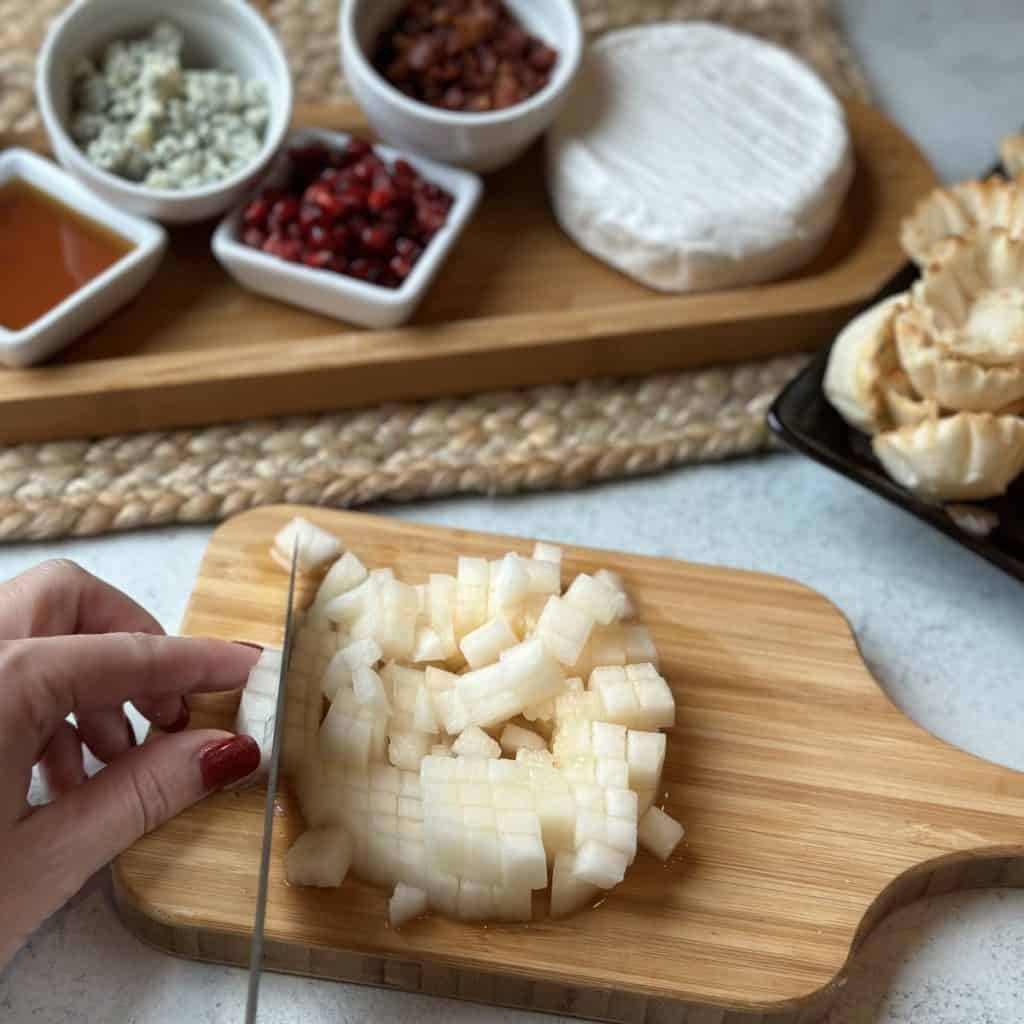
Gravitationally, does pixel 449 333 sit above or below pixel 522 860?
above

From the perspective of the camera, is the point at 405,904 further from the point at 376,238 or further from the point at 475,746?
the point at 376,238

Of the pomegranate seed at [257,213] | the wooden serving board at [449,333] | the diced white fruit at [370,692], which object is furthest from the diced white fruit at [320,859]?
the pomegranate seed at [257,213]

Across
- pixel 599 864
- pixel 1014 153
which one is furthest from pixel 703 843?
pixel 1014 153

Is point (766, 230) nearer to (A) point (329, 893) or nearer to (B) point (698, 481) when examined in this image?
(B) point (698, 481)

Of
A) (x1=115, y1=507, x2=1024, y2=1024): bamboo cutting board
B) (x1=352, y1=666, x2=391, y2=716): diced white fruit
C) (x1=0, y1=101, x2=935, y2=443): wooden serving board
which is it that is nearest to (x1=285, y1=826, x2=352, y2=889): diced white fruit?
(x1=115, y1=507, x2=1024, y2=1024): bamboo cutting board

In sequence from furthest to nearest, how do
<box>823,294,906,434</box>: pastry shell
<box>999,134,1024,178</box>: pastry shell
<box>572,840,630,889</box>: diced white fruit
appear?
<box>999,134,1024,178</box>: pastry shell
<box>823,294,906,434</box>: pastry shell
<box>572,840,630,889</box>: diced white fruit

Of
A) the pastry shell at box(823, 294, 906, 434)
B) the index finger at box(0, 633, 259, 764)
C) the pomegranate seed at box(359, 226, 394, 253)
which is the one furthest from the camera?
the pomegranate seed at box(359, 226, 394, 253)

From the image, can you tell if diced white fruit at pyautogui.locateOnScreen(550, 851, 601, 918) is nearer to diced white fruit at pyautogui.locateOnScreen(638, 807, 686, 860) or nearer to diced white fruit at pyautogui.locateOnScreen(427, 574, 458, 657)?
diced white fruit at pyautogui.locateOnScreen(638, 807, 686, 860)
